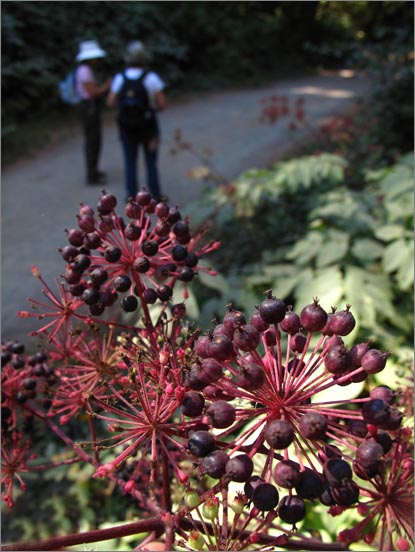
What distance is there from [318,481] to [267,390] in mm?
194

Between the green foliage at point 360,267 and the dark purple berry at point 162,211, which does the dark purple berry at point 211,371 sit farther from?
the green foliage at point 360,267

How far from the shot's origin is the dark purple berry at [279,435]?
3.17 ft

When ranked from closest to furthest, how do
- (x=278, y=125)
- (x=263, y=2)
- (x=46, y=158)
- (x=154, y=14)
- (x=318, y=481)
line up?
(x=318, y=481)
(x=46, y=158)
(x=278, y=125)
(x=154, y=14)
(x=263, y=2)

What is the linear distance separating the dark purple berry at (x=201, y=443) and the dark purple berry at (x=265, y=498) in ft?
0.38

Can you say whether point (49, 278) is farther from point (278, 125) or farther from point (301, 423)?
point (278, 125)

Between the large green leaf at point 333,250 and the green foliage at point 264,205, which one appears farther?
the green foliage at point 264,205

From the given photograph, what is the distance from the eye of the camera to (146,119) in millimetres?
7668

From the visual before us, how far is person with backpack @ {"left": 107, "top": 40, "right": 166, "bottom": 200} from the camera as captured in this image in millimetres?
7430

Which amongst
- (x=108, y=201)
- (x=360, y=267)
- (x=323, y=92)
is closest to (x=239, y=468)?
(x=108, y=201)

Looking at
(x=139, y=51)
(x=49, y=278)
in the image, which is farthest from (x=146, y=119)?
(x=49, y=278)

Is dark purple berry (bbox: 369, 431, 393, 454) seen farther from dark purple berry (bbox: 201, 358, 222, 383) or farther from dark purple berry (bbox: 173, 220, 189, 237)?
dark purple berry (bbox: 173, 220, 189, 237)

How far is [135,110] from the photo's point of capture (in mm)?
7477

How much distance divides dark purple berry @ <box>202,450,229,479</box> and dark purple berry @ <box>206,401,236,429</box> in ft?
0.17

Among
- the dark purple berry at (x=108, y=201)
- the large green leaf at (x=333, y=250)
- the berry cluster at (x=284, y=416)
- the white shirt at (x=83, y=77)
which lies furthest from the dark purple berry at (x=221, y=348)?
the white shirt at (x=83, y=77)
